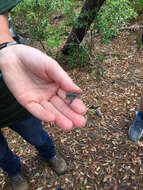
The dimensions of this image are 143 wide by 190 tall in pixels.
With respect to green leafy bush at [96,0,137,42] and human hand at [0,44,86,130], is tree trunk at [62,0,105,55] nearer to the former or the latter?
green leafy bush at [96,0,137,42]

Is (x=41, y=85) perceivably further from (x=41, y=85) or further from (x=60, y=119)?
(x=60, y=119)

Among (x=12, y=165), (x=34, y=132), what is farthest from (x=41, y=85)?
(x=12, y=165)

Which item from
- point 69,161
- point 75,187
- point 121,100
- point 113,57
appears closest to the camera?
point 75,187

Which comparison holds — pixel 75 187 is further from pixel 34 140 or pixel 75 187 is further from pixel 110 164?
pixel 34 140

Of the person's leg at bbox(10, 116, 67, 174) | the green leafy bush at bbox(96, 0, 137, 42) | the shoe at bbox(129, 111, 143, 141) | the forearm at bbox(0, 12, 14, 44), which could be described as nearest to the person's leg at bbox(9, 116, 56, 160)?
the person's leg at bbox(10, 116, 67, 174)

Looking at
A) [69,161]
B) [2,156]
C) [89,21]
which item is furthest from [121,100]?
[2,156]
